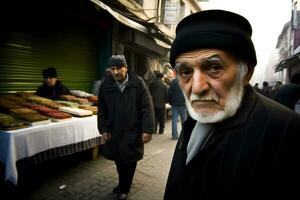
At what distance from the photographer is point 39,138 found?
12.1 feet

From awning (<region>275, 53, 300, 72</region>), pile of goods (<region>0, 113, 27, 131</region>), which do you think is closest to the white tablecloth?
pile of goods (<region>0, 113, 27, 131</region>)

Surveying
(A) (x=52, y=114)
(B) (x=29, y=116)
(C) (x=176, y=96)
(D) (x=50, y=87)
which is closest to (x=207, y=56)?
(B) (x=29, y=116)

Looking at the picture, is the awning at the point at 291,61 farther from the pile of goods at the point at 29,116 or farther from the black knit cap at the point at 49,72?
the pile of goods at the point at 29,116

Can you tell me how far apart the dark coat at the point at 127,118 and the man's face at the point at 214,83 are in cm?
245

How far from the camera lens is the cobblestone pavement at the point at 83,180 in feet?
12.7

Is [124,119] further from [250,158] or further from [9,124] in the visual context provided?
[250,158]

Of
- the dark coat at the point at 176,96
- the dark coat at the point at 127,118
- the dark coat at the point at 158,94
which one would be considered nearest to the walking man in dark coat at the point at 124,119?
the dark coat at the point at 127,118

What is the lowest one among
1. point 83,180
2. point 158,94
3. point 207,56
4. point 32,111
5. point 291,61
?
point 83,180

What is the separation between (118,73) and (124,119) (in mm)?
711

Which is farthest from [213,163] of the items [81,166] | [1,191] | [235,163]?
[81,166]

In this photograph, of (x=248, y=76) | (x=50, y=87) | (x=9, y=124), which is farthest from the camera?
(x=50, y=87)

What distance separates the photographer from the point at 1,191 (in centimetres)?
335

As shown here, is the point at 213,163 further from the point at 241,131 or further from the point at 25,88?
the point at 25,88

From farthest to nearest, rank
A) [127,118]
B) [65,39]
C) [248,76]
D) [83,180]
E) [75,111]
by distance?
1. [65,39]
2. [75,111]
3. [83,180]
4. [127,118]
5. [248,76]
